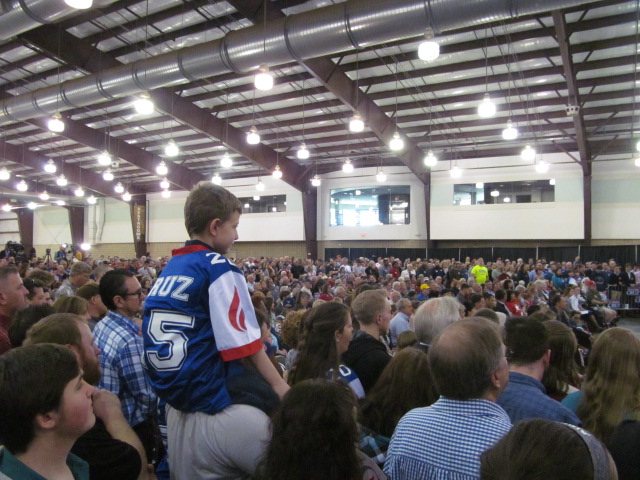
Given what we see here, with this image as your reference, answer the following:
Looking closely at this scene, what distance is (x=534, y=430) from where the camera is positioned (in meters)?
0.91

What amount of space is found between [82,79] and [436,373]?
11268 mm

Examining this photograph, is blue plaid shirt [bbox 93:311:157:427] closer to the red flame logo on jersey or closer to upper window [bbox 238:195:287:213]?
the red flame logo on jersey

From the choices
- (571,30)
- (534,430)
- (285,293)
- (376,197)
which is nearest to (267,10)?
(285,293)

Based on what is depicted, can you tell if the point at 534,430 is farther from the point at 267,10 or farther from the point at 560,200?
the point at 560,200

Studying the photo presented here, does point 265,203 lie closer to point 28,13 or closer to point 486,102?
point 486,102

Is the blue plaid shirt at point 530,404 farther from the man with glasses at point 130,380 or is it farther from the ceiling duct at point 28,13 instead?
the ceiling duct at point 28,13

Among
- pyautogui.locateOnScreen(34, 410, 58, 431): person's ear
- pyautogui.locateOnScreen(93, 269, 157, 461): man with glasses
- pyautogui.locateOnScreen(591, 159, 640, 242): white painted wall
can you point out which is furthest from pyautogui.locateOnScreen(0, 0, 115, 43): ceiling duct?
pyautogui.locateOnScreen(591, 159, 640, 242): white painted wall

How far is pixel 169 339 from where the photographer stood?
161 centimetres

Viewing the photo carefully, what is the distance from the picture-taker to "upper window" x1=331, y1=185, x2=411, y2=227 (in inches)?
791

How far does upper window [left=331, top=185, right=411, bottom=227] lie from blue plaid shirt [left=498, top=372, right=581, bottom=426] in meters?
18.0

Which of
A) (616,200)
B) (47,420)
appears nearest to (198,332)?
(47,420)

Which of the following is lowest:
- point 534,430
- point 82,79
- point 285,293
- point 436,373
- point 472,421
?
point 285,293

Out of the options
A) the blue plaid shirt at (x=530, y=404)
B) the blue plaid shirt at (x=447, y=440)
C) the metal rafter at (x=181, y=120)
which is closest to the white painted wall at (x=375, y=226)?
the metal rafter at (x=181, y=120)

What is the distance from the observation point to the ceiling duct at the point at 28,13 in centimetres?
630
